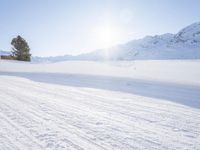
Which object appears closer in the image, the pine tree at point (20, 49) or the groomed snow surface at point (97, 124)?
the groomed snow surface at point (97, 124)

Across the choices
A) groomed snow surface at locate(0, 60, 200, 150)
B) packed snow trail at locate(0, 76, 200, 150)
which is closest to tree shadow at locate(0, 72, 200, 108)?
groomed snow surface at locate(0, 60, 200, 150)

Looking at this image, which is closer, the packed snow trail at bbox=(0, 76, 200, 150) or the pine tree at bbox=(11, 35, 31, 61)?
the packed snow trail at bbox=(0, 76, 200, 150)

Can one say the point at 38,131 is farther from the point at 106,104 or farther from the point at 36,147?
the point at 106,104

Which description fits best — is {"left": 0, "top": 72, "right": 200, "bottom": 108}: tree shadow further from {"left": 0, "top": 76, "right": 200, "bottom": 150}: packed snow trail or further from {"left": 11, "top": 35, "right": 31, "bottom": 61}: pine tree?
{"left": 11, "top": 35, "right": 31, "bottom": 61}: pine tree

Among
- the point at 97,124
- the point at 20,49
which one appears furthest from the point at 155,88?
the point at 20,49

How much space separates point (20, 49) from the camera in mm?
51344

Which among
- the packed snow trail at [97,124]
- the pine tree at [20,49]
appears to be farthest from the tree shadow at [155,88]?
the pine tree at [20,49]

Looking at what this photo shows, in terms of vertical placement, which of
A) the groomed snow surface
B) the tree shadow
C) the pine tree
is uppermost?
the pine tree

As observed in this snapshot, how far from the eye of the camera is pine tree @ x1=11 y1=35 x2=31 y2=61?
48.3 meters

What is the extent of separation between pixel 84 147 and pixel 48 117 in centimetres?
216

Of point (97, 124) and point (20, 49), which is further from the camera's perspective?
point (20, 49)

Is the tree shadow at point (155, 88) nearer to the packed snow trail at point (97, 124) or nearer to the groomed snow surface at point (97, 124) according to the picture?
the groomed snow surface at point (97, 124)

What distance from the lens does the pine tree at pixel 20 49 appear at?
4831 cm

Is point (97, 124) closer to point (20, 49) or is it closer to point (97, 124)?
point (97, 124)
